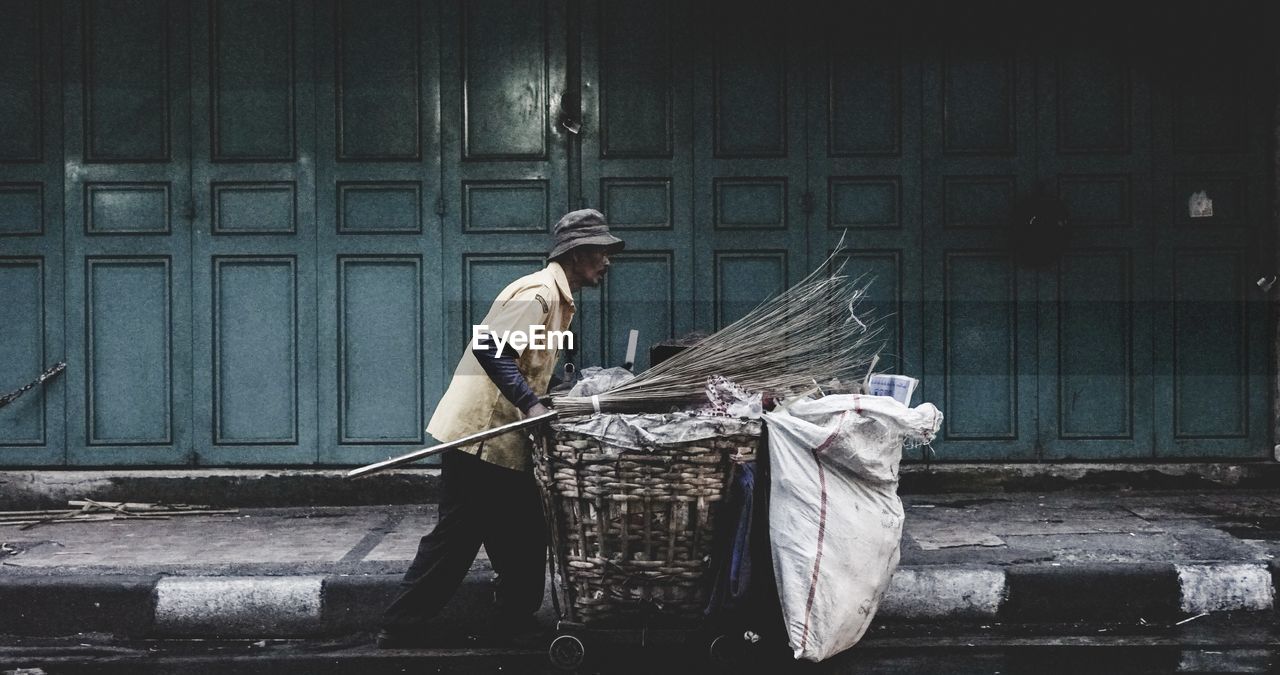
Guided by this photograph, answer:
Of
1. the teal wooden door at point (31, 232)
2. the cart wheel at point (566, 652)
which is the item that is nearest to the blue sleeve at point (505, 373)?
the cart wheel at point (566, 652)

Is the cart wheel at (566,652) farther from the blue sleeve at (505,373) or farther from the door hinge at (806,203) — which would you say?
the door hinge at (806,203)

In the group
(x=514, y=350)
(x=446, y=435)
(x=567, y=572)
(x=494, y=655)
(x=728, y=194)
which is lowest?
(x=494, y=655)

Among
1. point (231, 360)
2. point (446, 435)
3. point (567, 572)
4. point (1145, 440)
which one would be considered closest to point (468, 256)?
point (231, 360)

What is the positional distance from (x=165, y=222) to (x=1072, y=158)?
4.98m

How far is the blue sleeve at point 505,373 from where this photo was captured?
3461 mm

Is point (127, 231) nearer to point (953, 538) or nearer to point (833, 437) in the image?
point (833, 437)

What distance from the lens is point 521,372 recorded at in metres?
3.70

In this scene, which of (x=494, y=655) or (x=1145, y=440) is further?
(x=1145, y=440)

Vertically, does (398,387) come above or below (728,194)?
below

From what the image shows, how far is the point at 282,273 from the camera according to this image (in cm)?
586

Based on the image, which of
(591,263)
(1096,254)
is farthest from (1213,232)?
(591,263)

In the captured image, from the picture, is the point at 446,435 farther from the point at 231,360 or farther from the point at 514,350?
the point at 231,360

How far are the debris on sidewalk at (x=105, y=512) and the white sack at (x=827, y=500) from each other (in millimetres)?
3517

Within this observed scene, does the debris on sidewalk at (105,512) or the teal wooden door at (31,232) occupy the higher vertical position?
the teal wooden door at (31,232)
